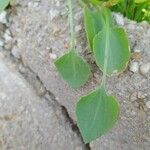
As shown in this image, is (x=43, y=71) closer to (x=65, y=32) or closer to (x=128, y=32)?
(x=65, y=32)

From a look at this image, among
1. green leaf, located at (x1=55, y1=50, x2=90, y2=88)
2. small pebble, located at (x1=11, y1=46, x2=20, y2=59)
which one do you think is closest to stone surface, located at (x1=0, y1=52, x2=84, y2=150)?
small pebble, located at (x1=11, y1=46, x2=20, y2=59)

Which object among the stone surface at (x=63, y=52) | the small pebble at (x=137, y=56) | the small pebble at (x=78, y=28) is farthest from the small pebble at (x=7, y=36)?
the small pebble at (x=137, y=56)

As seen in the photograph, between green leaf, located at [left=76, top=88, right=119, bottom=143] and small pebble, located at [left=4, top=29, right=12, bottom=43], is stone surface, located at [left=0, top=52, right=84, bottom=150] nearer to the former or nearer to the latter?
small pebble, located at [left=4, top=29, right=12, bottom=43]

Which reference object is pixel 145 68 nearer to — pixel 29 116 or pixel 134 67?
pixel 134 67

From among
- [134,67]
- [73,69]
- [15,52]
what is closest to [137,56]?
[134,67]

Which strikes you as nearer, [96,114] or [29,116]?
[96,114]

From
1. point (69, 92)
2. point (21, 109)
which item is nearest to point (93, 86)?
point (69, 92)

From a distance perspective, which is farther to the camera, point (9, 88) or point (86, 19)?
point (9, 88)
